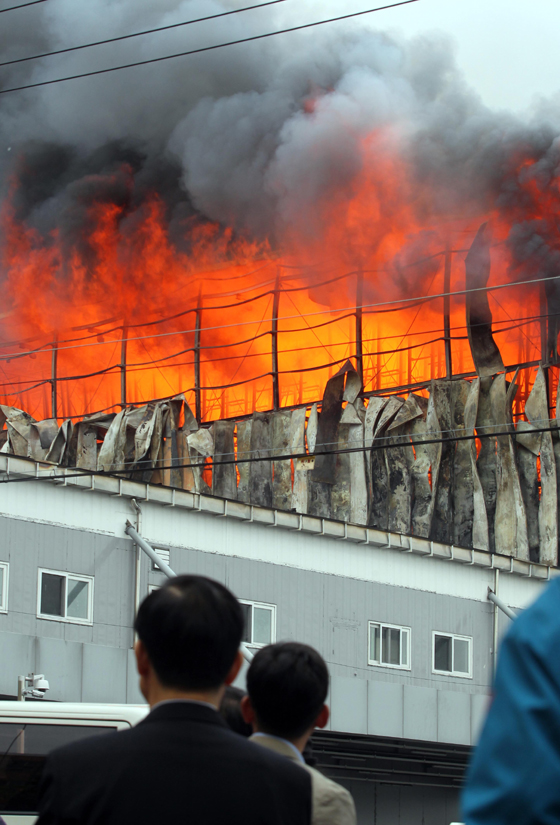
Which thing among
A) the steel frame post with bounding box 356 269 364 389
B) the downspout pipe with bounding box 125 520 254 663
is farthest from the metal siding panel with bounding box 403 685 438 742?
the steel frame post with bounding box 356 269 364 389

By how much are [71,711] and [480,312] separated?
29731mm

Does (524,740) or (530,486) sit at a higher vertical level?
(530,486)

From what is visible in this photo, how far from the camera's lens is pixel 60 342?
48750 mm

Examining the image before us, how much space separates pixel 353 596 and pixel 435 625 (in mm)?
2320

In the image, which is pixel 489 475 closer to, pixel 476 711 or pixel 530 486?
pixel 530 486

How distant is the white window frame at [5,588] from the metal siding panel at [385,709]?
6.66 m

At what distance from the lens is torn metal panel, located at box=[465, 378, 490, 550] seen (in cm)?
3400

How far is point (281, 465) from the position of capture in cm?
3784

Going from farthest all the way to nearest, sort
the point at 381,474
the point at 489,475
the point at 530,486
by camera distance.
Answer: the point at 489,475
the point at 530,486
the point at 381,474

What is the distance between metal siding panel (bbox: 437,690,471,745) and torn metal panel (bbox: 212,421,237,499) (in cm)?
1673

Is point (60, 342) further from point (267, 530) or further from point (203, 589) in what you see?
point (203, 589)

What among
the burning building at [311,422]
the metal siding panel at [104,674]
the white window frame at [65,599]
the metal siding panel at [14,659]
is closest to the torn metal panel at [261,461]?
the burning building at [311,422]

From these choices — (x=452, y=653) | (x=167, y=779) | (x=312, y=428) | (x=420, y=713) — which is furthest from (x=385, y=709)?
(x=167, y=779)

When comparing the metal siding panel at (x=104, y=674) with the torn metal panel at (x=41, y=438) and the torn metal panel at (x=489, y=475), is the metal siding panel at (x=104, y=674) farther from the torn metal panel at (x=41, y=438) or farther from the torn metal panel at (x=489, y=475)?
the torn metal panel at (x=41, y=438)
